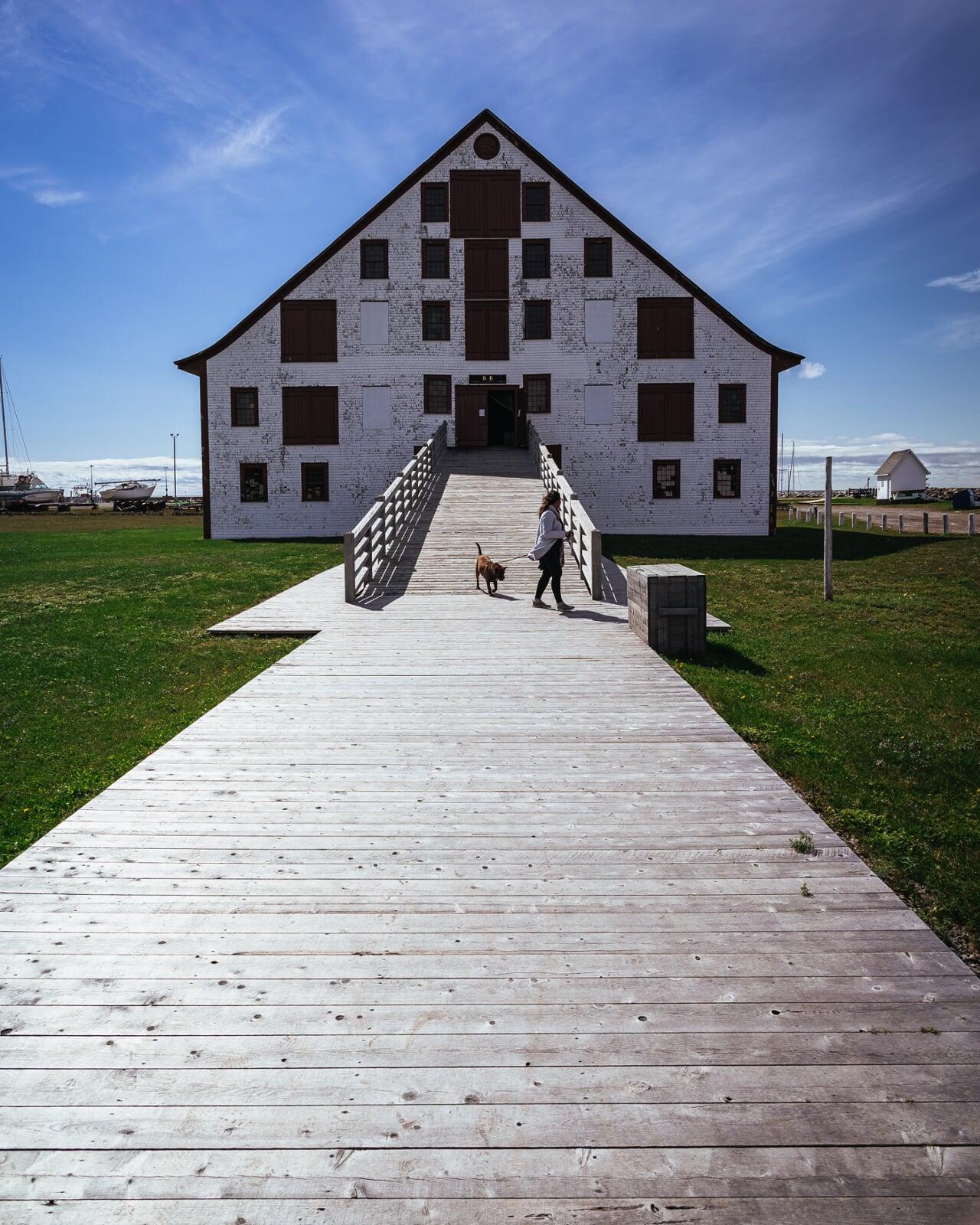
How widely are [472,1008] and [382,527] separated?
519 inches

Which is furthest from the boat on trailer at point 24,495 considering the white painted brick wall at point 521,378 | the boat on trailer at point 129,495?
the white painted brick wall at point 521,378

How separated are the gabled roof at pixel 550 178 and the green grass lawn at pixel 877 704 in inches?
539

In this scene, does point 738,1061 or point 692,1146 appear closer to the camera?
point 692,1146

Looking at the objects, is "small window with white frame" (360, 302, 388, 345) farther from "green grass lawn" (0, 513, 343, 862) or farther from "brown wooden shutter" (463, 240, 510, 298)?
"green grass lawn" (0, 513, 343, 862)

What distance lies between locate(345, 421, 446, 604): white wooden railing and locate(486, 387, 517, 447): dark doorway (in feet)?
21.0

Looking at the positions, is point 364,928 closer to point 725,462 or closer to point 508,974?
point 508,974

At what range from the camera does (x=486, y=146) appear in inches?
1131

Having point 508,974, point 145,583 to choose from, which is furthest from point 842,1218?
point 145,583

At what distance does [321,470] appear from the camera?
29453 mm

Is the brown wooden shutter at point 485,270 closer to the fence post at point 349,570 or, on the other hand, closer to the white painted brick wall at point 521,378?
the white painted brick wall at point 521,378

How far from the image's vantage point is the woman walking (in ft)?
39.2

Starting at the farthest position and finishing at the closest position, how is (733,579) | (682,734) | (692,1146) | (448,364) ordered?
1. (448,364)
2. (733,579)
3. (682,734)
4. (692,1146)

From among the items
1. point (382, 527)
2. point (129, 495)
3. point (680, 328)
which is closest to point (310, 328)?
point (680, 328)

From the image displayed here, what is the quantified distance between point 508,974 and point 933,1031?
1614mm
